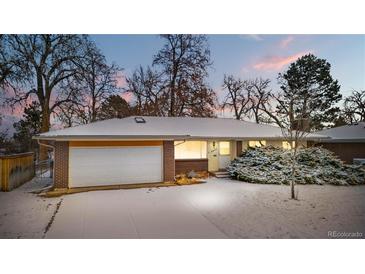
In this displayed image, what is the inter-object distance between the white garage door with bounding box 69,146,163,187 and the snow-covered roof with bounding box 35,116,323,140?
2.01 feet

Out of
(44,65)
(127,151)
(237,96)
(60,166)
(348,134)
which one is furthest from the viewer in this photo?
(237,96)

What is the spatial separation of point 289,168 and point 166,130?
5.51 m

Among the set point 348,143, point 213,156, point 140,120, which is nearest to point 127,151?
point 140,120

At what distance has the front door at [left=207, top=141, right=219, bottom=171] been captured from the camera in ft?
39.5

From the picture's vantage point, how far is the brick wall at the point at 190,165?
37.1 ft

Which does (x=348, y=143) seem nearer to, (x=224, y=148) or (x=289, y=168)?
(x=289, y=168)

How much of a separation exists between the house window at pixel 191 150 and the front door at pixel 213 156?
0.28 m

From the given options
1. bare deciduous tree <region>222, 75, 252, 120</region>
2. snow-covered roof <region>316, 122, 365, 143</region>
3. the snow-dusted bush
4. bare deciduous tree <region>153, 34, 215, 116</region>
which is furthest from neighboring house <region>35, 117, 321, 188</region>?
bare deciduous tree <region>222, 75, 252, 120</region>

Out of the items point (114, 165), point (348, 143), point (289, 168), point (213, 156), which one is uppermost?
point (348, 143)

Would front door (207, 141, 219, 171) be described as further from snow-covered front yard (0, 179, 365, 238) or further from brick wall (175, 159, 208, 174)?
snow-covered front yard (0, 179, 365, 238)

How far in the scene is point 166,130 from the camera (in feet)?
34.8

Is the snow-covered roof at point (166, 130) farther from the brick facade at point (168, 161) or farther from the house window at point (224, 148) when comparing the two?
the house window at point (224, 148)
